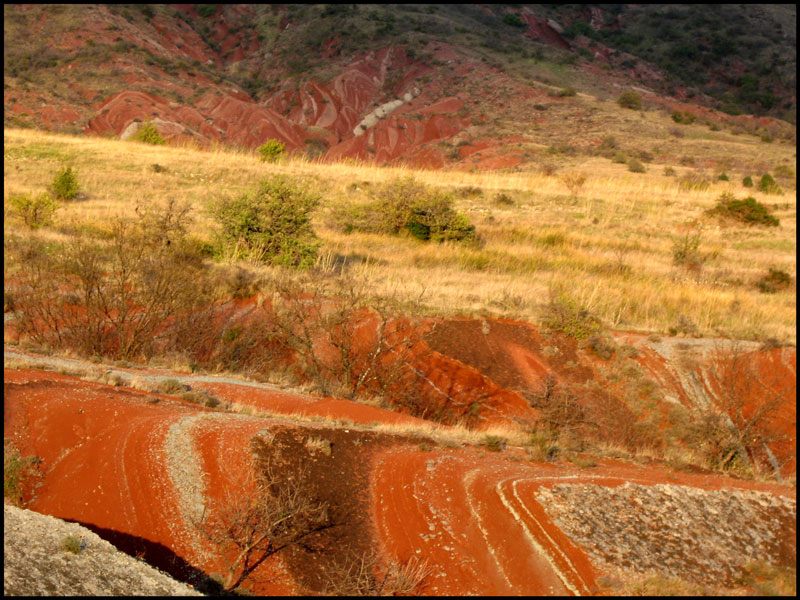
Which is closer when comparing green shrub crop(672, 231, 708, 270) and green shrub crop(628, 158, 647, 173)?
green shrub crop(672, 231, 708, 270)

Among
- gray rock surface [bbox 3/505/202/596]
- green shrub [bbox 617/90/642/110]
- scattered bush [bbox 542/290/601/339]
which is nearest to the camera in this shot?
gray rock surface [bbox 3/505/202/596]

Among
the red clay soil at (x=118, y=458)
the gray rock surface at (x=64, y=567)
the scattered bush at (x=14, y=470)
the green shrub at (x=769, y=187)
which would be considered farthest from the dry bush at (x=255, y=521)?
the green shrub at (x=769, y=187)

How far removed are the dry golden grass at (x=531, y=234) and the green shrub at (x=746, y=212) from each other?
16.9 inches

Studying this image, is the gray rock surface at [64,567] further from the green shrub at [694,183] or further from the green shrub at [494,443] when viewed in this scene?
the green shrub at [694,183]

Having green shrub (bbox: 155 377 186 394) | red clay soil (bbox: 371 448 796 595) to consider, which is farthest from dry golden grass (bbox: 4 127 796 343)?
red clay soil (bbox: 371 448 796 595)

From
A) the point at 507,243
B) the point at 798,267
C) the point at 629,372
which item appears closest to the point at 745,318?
the point at 629,372

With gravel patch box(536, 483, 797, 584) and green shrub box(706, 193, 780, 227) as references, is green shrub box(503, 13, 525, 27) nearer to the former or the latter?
green shrub box(706, 193, 780, 227)

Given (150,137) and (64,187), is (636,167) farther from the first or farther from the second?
(64,187)

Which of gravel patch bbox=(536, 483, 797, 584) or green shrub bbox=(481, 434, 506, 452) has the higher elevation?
gravel patch bbox=(536, 483, 797, 584)

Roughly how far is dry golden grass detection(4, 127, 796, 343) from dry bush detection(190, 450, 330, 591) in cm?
792

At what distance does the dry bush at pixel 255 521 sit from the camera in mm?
5051

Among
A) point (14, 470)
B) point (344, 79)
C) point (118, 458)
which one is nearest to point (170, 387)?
point (118, 458)

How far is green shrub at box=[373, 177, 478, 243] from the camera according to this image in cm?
2020

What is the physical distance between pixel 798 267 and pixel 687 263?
2762 millimetres
